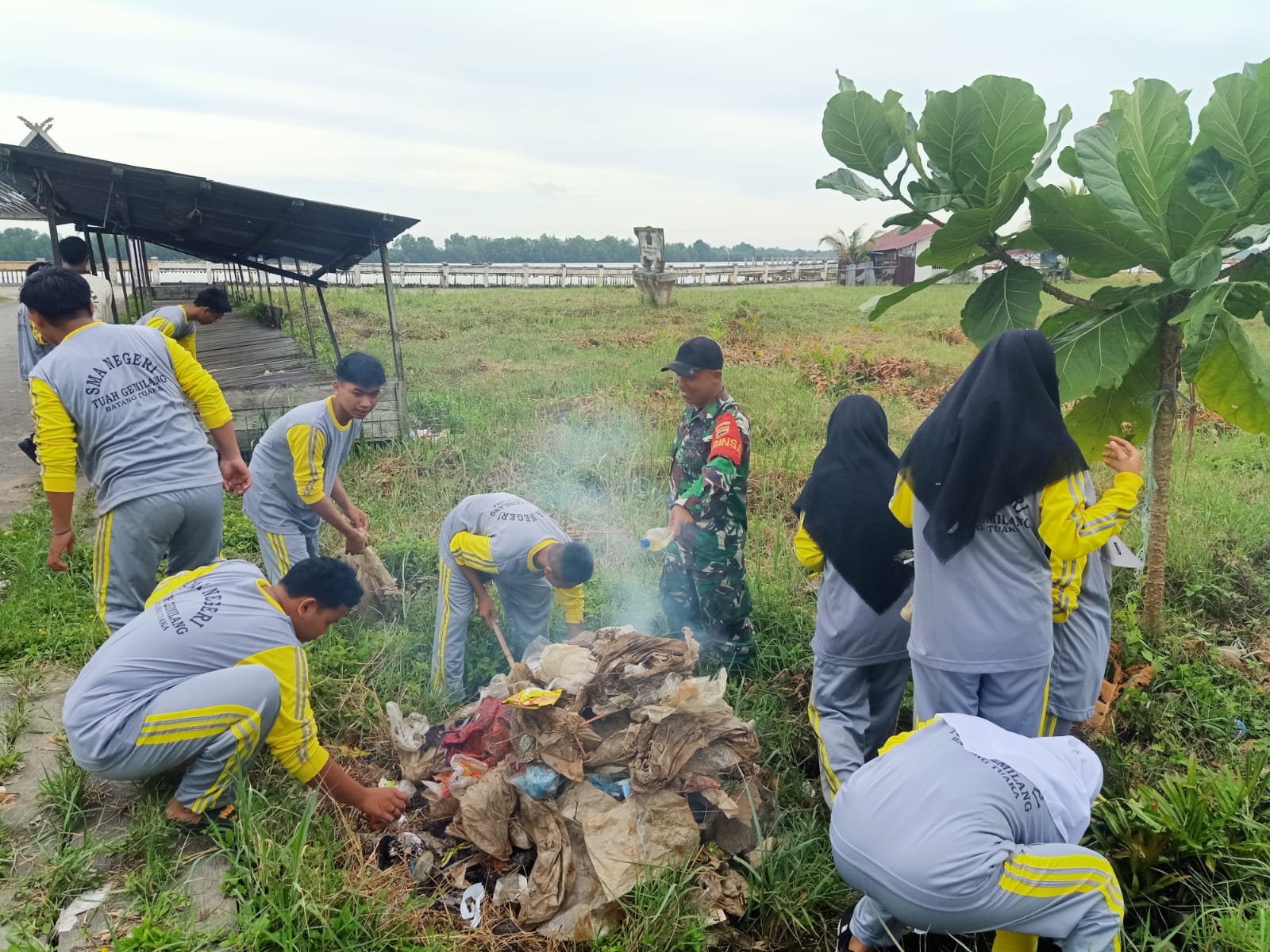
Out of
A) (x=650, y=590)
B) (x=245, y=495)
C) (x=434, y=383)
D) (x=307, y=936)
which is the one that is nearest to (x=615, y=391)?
(x=434, y=383)

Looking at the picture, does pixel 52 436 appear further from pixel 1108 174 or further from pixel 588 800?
pixel 1108 174

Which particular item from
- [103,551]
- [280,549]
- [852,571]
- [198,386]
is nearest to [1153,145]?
[852,571]

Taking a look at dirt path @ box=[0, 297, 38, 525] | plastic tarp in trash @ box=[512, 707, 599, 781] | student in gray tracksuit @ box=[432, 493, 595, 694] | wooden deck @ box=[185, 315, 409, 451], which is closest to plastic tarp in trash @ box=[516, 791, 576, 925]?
plastic tarp in trash @ box=[512, 707, 599, 781]

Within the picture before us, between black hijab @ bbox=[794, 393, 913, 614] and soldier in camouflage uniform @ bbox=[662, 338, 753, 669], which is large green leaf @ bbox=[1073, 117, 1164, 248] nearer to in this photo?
black hijab @ bbox=[794, 393, 913, 614]

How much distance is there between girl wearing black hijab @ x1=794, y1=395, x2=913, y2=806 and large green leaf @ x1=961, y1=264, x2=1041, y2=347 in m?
0.62

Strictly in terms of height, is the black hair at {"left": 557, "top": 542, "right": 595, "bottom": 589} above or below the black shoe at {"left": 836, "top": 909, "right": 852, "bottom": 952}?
above

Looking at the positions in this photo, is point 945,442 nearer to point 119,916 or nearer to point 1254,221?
point 1254,221

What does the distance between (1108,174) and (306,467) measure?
3710 mm

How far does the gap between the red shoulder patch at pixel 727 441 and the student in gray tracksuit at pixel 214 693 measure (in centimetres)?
174

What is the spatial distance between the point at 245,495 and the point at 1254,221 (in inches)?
179

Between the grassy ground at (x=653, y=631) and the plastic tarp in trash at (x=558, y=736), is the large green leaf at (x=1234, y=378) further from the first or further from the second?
the plastic tarp in trash at (x=558, y=736)

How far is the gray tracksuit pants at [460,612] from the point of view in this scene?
3.77 metres

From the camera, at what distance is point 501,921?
2.53 m

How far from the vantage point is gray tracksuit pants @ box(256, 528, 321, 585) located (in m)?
4.22
